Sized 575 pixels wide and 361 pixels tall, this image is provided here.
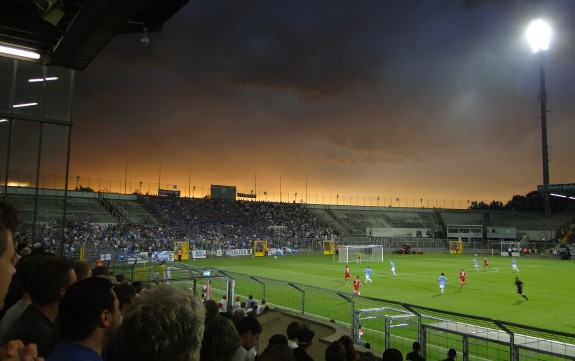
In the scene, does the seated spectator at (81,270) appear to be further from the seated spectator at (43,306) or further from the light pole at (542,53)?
the light pole at (542,53)

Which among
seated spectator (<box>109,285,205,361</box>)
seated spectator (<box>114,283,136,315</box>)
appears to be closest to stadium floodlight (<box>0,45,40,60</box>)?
seated spectator (<box>114,283,136,315</box>)

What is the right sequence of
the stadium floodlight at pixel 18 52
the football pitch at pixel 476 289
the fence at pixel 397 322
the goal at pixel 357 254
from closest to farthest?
the stadium floodlight at pixel 18 52 < the fence at pixel 397 322 < the football pitch at pixel 476 289 < the goal at pixel 357 254

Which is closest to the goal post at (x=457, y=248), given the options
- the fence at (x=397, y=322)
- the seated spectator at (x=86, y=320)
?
the fence at (x=397, y=322)

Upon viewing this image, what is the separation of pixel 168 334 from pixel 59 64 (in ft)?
29.0

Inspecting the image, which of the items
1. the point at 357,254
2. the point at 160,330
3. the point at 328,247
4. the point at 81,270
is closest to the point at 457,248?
the point at 328,247

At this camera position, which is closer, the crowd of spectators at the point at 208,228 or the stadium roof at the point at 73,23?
the stadium roof at the point at 73,23

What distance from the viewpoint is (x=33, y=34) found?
8.30 metres

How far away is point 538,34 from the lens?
6444 centimetres

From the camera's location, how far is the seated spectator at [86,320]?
2.62 meters

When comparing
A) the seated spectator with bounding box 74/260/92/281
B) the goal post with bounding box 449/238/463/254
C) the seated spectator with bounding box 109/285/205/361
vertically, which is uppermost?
the seated spectator with bounding box 109/285/205/361

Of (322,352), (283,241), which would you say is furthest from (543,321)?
(283,241)

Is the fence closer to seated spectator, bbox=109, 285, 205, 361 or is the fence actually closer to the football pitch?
the football pitch

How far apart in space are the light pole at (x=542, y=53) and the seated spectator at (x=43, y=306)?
69.7 meters

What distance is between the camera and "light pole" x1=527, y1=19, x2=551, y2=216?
6456 cm
